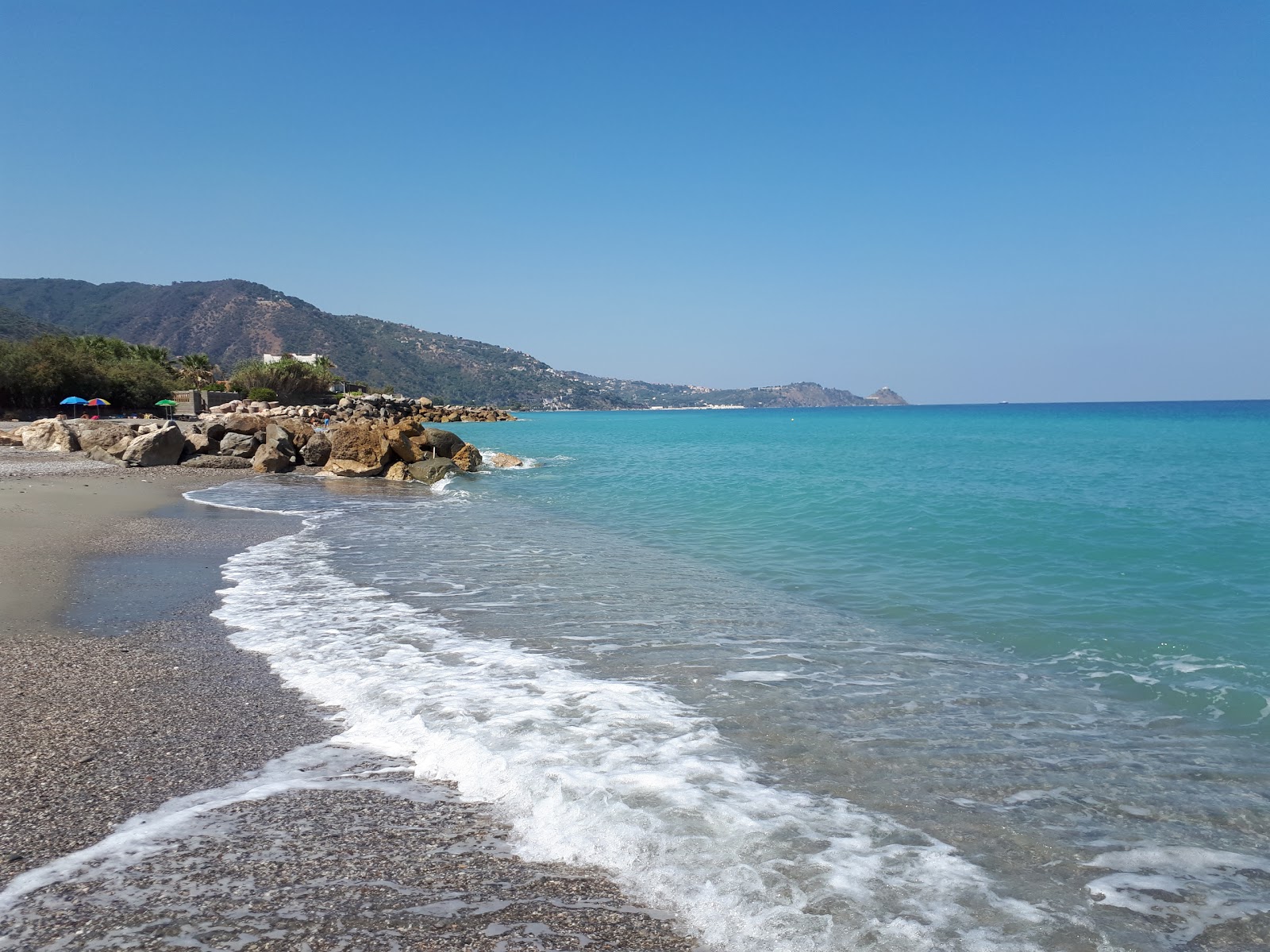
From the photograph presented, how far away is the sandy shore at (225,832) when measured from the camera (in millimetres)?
2920

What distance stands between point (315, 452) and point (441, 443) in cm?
429

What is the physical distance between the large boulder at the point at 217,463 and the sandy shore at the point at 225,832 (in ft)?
69.8

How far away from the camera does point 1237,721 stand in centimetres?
544

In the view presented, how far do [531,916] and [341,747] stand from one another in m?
2.23

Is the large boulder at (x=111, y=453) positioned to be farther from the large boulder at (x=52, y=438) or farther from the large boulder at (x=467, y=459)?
the large boulder at (x=467, y=459)

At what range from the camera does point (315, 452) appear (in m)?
27.3

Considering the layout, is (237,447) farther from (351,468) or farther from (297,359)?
(297,359)

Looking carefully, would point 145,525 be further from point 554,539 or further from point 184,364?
point 184,364

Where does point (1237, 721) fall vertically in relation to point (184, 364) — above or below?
below

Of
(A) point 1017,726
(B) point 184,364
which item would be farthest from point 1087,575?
(B) point 184,364

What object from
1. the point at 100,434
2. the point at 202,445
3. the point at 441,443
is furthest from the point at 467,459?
the point at 100,434

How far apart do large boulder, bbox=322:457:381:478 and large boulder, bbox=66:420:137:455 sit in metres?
8.06

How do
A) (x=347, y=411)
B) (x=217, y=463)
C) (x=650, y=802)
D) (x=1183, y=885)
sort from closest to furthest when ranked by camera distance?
1. (x=1183, y=885)
2. (x=650, y=802)
3. (x=217, y=463)
4. (x=347, y=411)

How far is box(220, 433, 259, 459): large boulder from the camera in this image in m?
27.7
